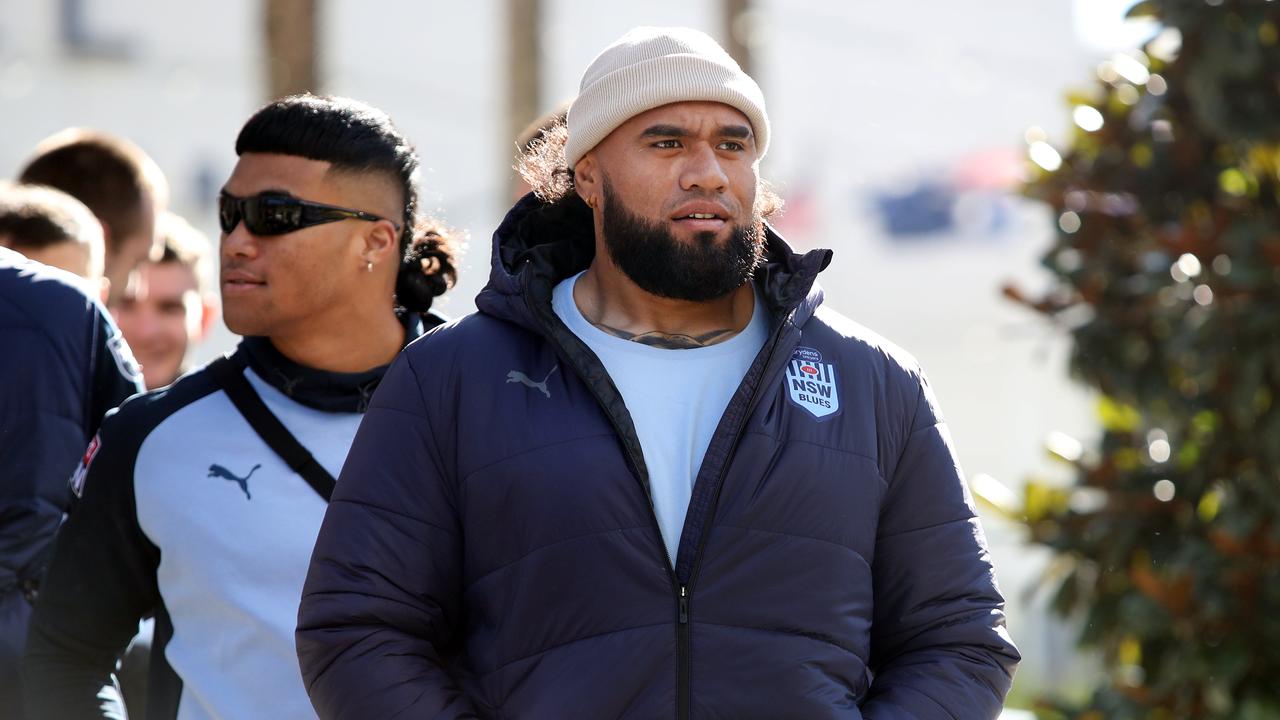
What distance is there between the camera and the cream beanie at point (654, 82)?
2.92m

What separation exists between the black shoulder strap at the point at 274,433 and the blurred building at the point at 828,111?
1415 cm

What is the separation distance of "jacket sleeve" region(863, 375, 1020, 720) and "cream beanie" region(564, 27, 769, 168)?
0.66m

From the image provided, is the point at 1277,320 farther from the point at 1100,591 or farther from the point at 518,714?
the point at 518,714

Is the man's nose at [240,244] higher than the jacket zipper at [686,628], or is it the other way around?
the man's nose at [240,244]

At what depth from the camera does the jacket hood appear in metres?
2.85

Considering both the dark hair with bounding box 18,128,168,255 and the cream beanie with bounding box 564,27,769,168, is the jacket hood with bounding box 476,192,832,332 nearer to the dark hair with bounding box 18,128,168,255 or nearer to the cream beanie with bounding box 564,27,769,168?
the cream beanie with bounding box 564,27,769,168

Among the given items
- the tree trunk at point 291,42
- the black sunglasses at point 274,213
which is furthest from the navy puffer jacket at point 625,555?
the tree trunk at point 291,42

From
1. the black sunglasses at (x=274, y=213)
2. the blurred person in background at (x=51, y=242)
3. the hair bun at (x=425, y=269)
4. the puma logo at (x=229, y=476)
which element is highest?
the black sunglasses at (x=274, y=213)

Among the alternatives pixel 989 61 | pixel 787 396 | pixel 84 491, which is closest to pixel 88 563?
pixel 84 491

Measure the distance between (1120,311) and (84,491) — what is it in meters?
3.44

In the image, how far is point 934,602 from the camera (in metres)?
2.76

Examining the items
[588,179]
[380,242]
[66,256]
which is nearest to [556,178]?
[588,179]

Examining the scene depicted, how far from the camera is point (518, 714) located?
8.44ft

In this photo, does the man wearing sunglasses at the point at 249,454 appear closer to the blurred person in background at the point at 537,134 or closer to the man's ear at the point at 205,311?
the blurred person in background at the point at 537,134
